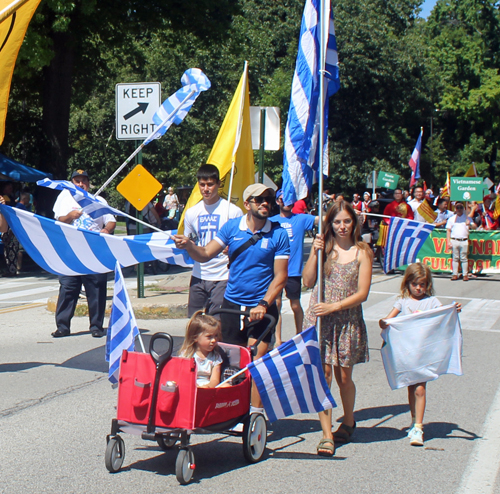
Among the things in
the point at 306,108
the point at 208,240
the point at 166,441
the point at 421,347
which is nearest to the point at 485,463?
the point at 421,347

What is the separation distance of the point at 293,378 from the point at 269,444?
2.54 ft

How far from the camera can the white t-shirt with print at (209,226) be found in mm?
6688

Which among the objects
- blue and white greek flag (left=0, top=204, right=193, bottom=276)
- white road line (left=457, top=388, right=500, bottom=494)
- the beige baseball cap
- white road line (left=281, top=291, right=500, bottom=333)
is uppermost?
the beige baseball cap

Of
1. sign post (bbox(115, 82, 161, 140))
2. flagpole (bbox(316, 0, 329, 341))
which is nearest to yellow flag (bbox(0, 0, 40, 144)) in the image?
flagpole (bbox(316, 0, 329, 341))

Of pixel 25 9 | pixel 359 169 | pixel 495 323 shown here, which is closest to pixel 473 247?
pixel 495 323

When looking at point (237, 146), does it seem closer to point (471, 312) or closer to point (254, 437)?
point (254, 437)

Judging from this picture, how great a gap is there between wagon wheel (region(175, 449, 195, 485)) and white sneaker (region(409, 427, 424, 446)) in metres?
1.70

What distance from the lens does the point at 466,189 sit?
62.4 ft

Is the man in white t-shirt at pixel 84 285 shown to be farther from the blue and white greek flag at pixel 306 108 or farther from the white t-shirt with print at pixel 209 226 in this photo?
the blue and white greek flag at pixel 306 108

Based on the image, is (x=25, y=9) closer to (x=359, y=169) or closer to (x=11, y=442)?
(x=11, y=442)

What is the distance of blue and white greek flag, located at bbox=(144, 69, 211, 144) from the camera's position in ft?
33.2

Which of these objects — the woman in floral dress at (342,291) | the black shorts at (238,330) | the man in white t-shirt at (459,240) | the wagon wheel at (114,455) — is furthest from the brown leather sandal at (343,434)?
the man in white t-shirt at (459,240)

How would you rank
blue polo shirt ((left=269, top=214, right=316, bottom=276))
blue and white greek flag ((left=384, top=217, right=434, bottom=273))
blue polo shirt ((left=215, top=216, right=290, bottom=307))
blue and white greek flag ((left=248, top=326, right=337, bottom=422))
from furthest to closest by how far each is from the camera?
blue polo shirt ((left=269, top=214, right=316, bottom=276)) → blue and white greek flag ((left=384, top=217, right=434, bottom=273)) → blue polo shirt ((left=215, top=216, right=290, bottom=307)) → blue and white greek flag ((left=248, top=326, right=337, bottom=422))

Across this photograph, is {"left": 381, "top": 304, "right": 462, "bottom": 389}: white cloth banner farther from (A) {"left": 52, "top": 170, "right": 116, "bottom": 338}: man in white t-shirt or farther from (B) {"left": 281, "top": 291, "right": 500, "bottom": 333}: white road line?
(B) {"left": 281, "top": 291, "right": 500, "bottom": 333}: white road line
